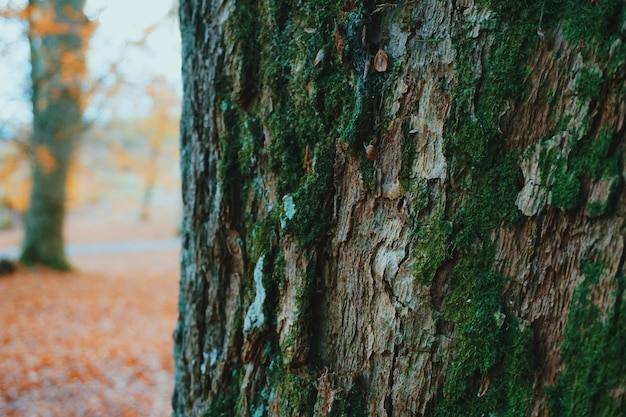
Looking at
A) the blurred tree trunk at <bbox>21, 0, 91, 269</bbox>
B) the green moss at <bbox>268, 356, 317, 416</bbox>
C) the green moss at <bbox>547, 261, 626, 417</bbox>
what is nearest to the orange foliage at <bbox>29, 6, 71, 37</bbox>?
the blurred tree trunk at <bbox>21, 0, 91, 269</bbox>

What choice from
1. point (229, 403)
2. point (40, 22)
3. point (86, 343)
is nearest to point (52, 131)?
point (40, 22)

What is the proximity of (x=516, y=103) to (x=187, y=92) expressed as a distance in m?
1.09

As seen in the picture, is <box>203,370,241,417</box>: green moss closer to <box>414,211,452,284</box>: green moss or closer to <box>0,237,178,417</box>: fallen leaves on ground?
<box>414,211,452,284</box>: green moss

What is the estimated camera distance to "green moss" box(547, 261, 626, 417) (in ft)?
3.27

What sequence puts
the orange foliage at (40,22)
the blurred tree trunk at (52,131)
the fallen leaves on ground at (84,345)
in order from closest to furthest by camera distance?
the fallen leaves on ground at (84,345)
the orange foliage at (40,22)
the blurred tree trunk at (52,131)

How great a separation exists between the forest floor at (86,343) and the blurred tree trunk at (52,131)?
2.34 feet

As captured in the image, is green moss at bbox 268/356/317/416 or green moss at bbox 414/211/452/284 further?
green moss at bbox 268/356/317/416

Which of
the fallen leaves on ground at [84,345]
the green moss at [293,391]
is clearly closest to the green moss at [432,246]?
the green moss at [293,391]

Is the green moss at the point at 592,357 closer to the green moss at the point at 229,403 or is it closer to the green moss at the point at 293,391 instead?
the green moss at the point at 293,391

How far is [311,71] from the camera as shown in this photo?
4.35ft

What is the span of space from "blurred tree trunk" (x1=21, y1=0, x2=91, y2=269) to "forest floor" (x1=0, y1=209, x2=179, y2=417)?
71cm

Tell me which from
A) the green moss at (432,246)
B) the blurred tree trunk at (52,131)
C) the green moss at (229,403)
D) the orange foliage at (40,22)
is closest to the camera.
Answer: the green moss at (432,246)

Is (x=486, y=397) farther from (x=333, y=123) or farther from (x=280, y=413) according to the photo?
(x=333, y=123)

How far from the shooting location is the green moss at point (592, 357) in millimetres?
998
